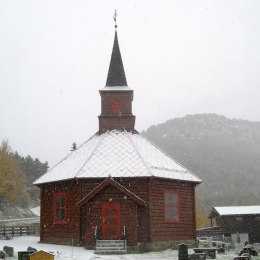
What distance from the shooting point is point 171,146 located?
492 feet

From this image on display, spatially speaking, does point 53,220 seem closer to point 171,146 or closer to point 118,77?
point 118,77

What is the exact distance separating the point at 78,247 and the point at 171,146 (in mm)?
124234

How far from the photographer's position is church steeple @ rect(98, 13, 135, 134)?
32625 millimetres

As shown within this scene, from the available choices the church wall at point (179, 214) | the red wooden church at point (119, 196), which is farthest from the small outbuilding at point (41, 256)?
A: the church wall at point (179, 214)

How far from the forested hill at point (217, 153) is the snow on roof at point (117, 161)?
7389 cm

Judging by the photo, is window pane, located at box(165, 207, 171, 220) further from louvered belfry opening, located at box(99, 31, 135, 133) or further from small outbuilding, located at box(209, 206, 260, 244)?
small outbuilding, located at box(209, 206, 260, 244)

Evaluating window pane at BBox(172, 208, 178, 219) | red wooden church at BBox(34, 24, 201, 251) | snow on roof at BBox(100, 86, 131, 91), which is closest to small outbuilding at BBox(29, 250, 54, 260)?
red wooden church at BBox(34, 24, 201, 251)

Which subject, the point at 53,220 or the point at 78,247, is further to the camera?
the point at 53,220

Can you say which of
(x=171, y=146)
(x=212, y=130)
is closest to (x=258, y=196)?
(x=171, y=146)

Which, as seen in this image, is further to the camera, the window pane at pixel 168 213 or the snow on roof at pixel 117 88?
the snow on roof at pixel 117 88

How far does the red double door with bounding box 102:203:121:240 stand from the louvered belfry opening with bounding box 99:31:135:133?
730 centimetres

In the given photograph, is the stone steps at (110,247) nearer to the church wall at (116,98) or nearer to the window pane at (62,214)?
the window pane at (62,214)

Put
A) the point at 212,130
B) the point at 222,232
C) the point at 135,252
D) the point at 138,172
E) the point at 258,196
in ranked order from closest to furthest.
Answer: the point at 135,252 → the point at 138,172 → the point at 222,232 → the point at 258,196 → the point at 212,130

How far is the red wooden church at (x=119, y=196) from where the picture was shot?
1044 inches
